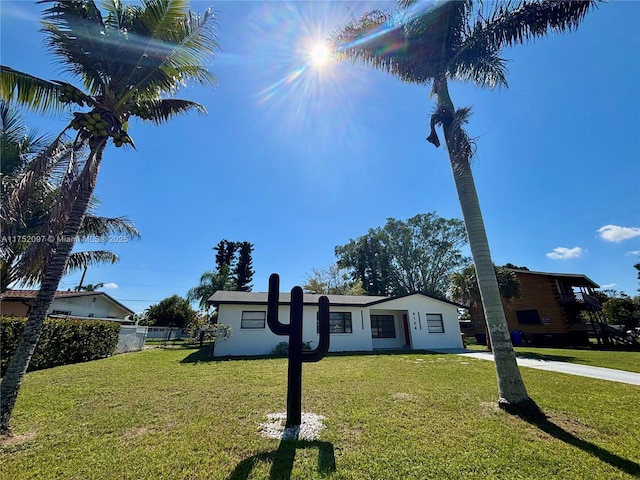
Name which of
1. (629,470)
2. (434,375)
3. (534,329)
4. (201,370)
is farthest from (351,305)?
(534,329)

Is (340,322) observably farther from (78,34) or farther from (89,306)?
(89,306)

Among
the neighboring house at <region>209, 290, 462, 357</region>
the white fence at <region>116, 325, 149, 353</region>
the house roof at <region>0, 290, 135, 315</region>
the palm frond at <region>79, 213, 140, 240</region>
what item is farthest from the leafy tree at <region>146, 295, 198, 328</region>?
the palm frond at <region>79, 213, 140, 240</region>

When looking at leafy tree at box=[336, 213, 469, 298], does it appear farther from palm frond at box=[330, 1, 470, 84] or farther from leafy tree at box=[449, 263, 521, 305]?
palm frond at box=[330, 1, 470, 84]

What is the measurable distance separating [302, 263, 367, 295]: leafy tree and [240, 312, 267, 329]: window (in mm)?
18183

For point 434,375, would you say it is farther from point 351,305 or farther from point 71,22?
point 71,22

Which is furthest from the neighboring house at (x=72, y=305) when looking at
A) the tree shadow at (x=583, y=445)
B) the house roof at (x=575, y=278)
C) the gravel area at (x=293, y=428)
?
A: the house roof at (x=575, y=278)

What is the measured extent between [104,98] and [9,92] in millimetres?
1413

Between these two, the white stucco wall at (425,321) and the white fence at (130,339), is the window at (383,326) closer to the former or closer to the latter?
the white stucco wall at (425,321)

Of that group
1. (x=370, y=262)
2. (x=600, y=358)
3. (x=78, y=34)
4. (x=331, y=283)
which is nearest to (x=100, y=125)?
(x=78, y=34)

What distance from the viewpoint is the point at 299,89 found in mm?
8422

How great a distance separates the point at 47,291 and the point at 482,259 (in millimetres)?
7746

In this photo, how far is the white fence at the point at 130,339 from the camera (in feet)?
49.4

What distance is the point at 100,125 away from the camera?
14.6 ft

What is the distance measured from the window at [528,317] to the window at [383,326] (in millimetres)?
12610
